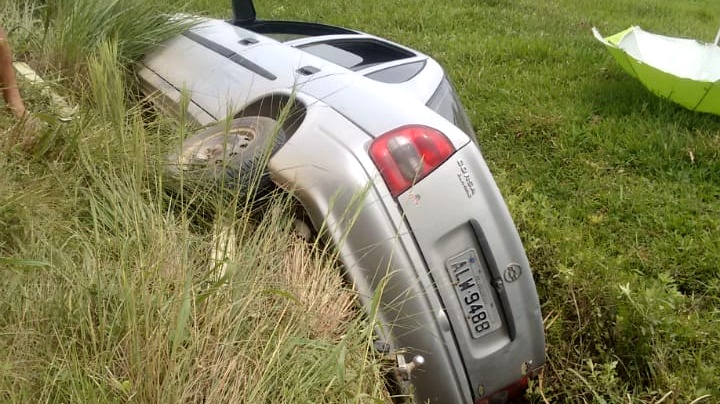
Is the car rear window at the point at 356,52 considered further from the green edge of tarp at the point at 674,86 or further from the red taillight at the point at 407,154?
the green edge of tarp at the point at 674,86

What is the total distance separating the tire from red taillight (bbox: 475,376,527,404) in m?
1.07

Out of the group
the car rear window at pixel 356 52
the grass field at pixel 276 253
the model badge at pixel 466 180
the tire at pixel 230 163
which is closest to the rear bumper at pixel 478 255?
the model badge at pixel 466 180

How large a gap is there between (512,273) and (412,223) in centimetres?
41

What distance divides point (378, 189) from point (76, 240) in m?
0.94

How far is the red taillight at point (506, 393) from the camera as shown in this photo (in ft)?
7.47

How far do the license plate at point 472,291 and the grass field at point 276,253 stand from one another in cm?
38

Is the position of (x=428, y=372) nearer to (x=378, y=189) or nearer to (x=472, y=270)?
(x=472, y=270)

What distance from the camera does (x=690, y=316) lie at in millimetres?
3031

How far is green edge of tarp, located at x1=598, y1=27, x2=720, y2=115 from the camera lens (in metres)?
4.55

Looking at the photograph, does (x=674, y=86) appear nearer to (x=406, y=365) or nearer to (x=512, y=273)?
(x=512, y=273)

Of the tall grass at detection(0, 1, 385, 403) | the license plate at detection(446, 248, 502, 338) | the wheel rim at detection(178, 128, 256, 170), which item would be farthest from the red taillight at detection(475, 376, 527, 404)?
the wheel rim at detection(178, 128, 256, 170)

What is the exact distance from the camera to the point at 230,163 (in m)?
2.29

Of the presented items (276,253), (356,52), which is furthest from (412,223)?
(356,52)

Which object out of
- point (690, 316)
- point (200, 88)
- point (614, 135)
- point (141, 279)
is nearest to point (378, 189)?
point (141, 279)
